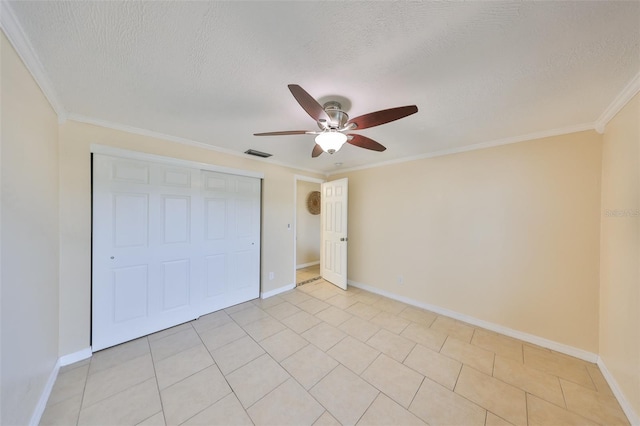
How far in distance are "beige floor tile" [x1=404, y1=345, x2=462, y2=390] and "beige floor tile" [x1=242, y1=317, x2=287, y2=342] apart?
1419 millimetres

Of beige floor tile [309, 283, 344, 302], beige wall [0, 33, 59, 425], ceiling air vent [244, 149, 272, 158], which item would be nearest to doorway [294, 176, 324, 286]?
beige floor tile [309, 283, 344, 302]

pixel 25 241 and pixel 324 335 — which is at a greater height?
pixel 25 241

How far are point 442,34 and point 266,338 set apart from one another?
284cm

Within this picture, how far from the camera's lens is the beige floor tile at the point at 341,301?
10.3 feet

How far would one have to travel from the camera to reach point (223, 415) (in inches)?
57.4

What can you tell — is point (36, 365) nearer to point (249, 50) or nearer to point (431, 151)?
point (249, 50)

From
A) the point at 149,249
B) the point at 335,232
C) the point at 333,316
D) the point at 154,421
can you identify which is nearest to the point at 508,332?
the point at 333,316

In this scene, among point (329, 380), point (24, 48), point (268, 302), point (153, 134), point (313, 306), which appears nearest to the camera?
point (24, 48)

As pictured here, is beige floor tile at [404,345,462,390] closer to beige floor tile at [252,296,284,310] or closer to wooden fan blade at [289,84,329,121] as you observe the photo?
beige floor tile at [252,296,284,310]

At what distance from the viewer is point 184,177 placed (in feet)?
8.57

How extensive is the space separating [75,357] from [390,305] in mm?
3502

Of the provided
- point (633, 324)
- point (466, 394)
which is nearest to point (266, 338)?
point (466, 394)

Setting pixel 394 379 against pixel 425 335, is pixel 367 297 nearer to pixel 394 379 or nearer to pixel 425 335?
pixel 425 335

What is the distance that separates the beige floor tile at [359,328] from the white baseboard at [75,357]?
2482 millimetres
